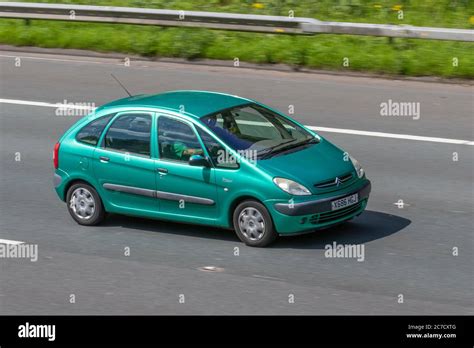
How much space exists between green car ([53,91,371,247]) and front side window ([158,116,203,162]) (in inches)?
0.5

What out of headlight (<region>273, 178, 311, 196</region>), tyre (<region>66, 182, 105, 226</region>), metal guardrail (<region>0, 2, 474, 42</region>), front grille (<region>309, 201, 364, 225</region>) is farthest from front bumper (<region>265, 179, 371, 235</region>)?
metal guardrail (<region>0, 2, 474, 42</region>)

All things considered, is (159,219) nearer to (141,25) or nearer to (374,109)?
(374,109)

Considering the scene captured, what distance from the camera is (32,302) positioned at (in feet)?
34.7

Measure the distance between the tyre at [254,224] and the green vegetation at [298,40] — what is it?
820 cm

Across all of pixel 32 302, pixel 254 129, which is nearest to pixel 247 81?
pixel 254 129

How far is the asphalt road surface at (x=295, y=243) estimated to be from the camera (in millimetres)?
10391

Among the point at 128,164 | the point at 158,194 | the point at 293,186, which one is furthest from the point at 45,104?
the point at 293,186

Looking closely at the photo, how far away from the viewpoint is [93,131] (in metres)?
13.0

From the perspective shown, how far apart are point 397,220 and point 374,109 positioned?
17.0ft

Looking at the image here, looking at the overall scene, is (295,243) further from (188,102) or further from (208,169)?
Result: (188,102)

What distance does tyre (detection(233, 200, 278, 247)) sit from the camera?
459 inches

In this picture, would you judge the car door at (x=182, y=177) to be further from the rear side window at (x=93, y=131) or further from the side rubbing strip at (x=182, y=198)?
the rear side window at (x=93, y=131)

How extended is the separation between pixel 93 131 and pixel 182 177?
152 cm

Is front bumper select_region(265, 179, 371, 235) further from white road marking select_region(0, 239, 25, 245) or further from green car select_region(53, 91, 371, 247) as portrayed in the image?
white road marking select_region(0, 239, 25, 245)
